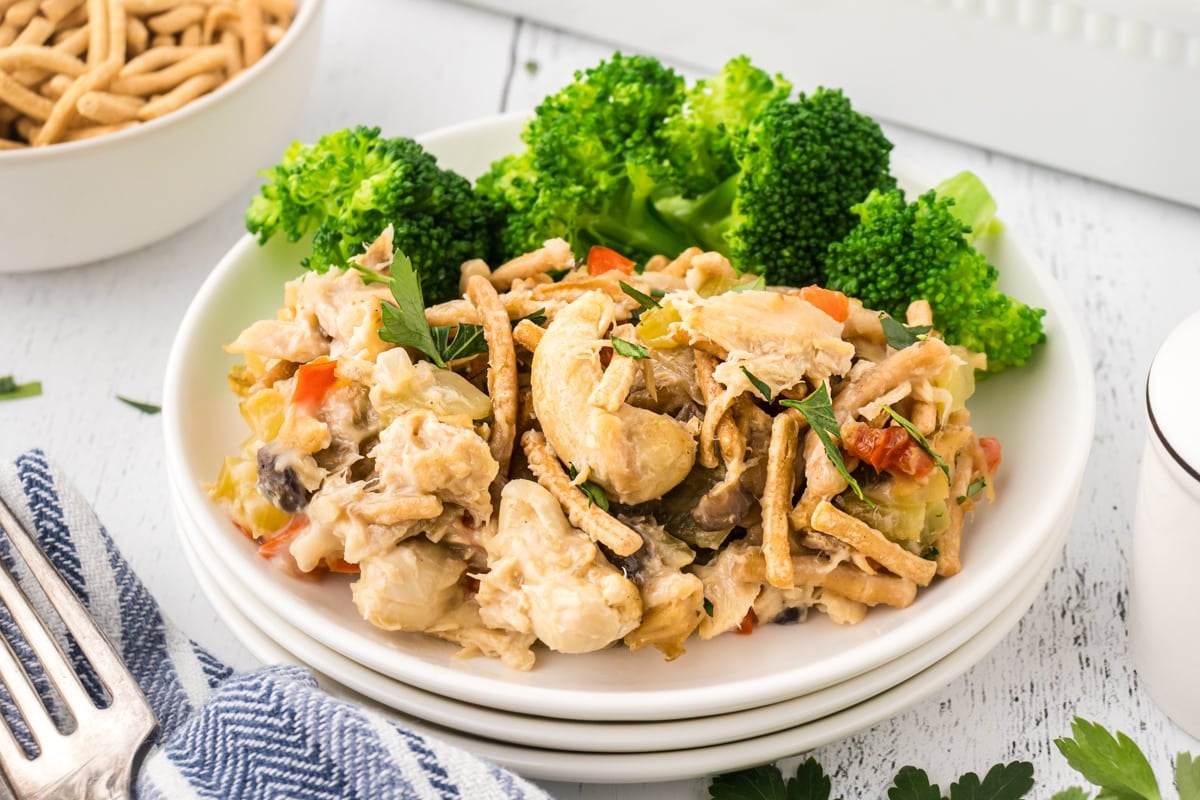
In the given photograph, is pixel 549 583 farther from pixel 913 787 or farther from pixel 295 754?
pixel 913 787

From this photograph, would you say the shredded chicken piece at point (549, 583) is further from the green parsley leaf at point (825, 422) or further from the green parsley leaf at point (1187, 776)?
the green parsley leaf at point (1187, 776)

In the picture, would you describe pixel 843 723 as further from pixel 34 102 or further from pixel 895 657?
pixel 34 102

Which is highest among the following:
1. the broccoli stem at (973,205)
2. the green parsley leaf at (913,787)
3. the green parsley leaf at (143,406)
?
the broccoli stem at (973,205)

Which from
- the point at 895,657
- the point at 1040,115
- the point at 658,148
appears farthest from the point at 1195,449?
the point at 1040,115

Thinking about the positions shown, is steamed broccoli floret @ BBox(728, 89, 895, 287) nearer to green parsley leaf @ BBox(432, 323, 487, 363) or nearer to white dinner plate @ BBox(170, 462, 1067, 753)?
green parsley leaf @ BBox(432, 323, 487, 363)

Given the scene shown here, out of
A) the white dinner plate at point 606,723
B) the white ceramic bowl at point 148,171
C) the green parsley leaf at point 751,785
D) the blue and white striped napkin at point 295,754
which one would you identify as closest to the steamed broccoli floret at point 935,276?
the white dinner plate at point 606,723

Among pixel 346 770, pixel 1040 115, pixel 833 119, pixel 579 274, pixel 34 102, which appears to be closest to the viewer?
pixel 346 770
